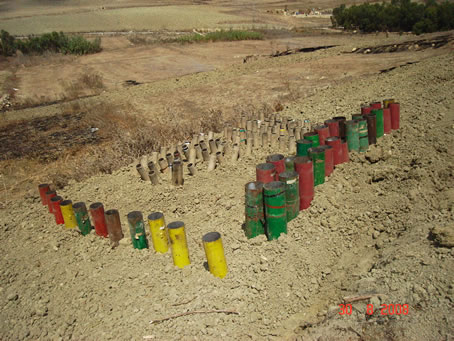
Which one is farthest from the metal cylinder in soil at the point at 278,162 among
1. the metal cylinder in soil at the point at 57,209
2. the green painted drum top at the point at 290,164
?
the metal cylinder in soil at the point at 57,209

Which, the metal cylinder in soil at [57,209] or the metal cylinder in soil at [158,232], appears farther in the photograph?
the metal cylinder in soil at [57,209]

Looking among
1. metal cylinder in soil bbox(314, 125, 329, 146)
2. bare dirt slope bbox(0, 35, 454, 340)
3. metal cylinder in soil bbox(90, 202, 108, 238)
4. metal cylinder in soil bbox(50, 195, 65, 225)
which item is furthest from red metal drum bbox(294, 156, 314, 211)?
metal cylinder in soil bbox(50, 195, 65, 225)

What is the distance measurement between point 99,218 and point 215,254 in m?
1.56

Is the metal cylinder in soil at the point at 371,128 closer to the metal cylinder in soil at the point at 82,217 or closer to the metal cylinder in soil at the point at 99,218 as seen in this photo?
the metal cylinder in soil at the point at 99,218

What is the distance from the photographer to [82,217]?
4.51 meters

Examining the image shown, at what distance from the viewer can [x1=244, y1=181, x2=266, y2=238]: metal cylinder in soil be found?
3880 millimetres

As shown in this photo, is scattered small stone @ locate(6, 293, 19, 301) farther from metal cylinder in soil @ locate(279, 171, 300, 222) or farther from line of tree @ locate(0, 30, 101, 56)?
line of tree @ locate(0, 30, 101, 56)

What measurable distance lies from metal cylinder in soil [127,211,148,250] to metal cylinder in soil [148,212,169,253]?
13 cm

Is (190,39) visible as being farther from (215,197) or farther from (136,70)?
(215,197)

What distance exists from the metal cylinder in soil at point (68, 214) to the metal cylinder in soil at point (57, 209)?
16 centimetres

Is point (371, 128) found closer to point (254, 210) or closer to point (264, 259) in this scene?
point (254, 210)

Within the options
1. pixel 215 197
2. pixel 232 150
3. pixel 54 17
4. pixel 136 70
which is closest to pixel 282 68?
pixel 136 70

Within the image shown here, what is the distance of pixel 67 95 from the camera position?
42.7ft

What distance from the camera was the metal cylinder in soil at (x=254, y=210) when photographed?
153 inches
